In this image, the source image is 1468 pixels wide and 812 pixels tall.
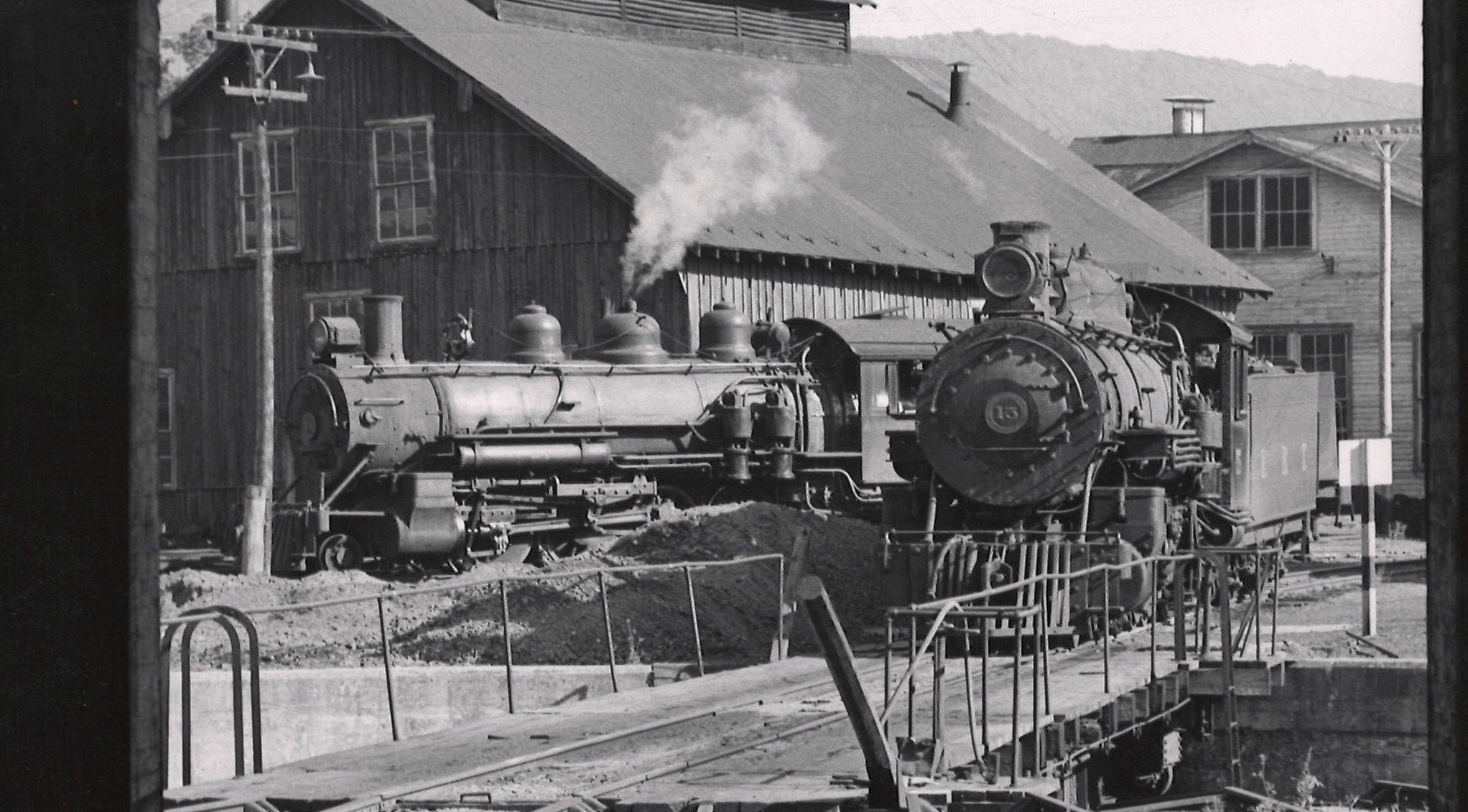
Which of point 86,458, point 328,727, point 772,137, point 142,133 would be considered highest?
point 772,137

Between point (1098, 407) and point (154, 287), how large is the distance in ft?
43.9

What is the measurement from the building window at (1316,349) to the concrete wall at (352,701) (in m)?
26.0

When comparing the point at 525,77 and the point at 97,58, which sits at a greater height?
the point at 525,77

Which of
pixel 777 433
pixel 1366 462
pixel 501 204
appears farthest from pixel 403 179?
pixel 1366 462

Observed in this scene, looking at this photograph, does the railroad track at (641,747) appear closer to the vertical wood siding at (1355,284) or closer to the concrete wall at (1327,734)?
the concrete wall at (1327,734)

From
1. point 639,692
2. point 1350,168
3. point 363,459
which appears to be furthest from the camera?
point 1350,168

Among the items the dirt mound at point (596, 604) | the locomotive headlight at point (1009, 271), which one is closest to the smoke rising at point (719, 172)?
the dirt mound at point (596, 604)

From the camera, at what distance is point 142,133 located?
430cm

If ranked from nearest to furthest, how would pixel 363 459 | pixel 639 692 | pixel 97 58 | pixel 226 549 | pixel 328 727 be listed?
pixel 97 58, pixel 639 692, pixel 328 727, pixel 363 459, pixel 226 549

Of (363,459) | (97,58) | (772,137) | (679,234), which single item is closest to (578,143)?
(679,234)

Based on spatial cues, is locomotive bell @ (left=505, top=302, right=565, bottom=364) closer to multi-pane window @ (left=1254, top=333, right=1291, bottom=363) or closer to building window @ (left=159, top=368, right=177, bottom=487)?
building window @ (left=159, top=368, right=177, bottom=487)

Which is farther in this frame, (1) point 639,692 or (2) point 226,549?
(2) point 226,549

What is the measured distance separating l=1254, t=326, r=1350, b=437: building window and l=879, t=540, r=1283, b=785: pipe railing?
68.6 feet

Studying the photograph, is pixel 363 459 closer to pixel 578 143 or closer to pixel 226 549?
pixel 226 549
